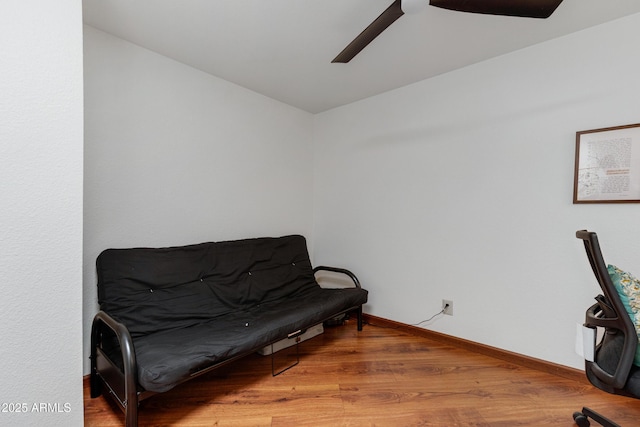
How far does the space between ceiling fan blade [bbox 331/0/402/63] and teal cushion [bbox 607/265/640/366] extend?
1.48 metres

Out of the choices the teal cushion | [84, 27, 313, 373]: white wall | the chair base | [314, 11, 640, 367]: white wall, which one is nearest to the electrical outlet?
[314, 11, 640, 367]: white wall

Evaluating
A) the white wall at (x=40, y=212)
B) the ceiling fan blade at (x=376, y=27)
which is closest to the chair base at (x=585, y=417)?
the ceiling fan blade at (x=376, y=27)

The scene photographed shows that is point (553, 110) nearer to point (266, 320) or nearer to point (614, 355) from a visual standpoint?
point (614, 355)

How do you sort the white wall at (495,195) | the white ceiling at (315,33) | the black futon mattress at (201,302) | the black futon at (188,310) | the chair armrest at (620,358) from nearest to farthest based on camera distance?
1. the chair armrest at (620,358)
2. the black futon at (188,310)
3. the black futon mattress at (201,302)
4. the white ceiling at (315,33)
5. the white wall at (495,195)

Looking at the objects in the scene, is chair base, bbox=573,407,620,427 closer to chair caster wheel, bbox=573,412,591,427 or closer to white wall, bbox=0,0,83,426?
chair caster wheel, bbox=573,412,591,427

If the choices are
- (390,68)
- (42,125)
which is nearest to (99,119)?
(42,125)

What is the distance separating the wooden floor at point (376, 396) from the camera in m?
1.49

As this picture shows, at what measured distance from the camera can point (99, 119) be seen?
5.88 feet

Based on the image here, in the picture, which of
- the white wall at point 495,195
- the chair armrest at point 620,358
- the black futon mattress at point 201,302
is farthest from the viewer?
the white wall at point 495,195

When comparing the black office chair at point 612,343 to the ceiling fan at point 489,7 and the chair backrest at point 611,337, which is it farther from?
the ceiling fan at point 489,7

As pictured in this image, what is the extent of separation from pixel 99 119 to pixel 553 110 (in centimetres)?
302

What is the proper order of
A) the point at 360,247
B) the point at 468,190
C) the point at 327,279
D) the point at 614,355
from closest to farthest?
the point at 614,355, the point at 468,190, the point at 360,247, the point at 327,279

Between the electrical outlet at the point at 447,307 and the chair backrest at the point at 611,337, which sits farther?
the electrical outlet at the point at 447,307

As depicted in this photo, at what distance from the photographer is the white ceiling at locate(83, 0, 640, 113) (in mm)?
1590
